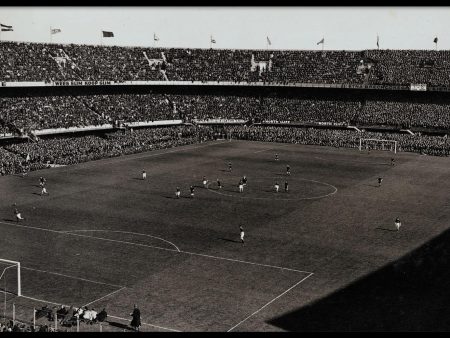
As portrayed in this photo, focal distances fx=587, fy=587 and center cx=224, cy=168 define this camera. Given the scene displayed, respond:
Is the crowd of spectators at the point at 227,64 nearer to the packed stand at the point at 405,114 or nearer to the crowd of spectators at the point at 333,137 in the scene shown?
the packed stand at the point at 405,114

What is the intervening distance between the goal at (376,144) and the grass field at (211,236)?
43.8 feet

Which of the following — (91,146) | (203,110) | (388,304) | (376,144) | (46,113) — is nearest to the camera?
(388,304)

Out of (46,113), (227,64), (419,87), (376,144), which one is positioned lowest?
(376,144)

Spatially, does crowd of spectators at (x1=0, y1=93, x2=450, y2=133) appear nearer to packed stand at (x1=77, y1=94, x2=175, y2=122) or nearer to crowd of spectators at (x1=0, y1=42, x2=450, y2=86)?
packed stand at (x1=77, y1=94, x2=175, y2=122)

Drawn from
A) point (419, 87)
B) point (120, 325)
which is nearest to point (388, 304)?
point (120, 325)

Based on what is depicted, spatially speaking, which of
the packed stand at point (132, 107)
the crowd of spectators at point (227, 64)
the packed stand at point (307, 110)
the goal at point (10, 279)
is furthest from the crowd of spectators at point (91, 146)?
the goal at point (10, 279)

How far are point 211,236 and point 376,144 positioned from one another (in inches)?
1778

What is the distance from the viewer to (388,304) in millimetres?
24344

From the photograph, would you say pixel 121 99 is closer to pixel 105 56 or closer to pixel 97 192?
pixel 105 56

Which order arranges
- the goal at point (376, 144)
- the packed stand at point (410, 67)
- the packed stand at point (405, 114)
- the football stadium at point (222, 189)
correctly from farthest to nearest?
the packed stand at point (410, 67) → the packed stand at point (405, 114) → the goal at point (376, 144) → the football stadium at point (222, 189)

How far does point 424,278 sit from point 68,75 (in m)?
58.6

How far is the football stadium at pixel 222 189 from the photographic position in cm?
2488

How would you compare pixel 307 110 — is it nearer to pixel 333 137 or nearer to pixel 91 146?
pixel 333 137

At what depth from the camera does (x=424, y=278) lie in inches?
1083
